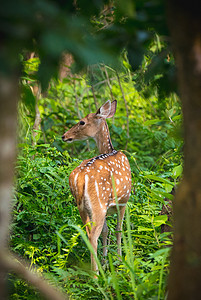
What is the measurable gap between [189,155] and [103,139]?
3.64 m

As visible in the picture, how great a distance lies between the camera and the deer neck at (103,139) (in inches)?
206

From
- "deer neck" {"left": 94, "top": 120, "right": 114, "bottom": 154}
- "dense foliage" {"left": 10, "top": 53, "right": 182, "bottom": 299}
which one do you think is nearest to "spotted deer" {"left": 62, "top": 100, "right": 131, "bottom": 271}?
"dense foliage" {"left": 10, "top": 53, "right": 182, "bottom": 299}

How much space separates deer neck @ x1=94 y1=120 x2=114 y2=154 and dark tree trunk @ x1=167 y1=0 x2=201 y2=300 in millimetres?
3509

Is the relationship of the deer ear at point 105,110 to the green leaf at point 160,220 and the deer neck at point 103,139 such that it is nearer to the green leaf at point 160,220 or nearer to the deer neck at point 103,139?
the deer neck at point 103,139

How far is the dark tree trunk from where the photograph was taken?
63.8 inches

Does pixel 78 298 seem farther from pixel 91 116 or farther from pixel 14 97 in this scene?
pixel 91 116

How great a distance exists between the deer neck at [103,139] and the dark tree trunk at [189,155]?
351 cm

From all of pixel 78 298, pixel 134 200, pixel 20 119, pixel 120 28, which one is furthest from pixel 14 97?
pixel 134 200

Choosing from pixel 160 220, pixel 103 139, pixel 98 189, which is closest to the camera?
pixel 160 220

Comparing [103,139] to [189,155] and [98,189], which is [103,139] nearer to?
[98,189]

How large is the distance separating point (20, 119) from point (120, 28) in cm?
281

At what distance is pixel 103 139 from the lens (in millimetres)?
5309

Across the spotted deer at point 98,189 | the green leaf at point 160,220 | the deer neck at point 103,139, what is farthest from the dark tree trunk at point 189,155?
the deer neck at point 103,139

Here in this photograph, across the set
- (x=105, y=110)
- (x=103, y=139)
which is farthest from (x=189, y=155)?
(x=105, y=110)
